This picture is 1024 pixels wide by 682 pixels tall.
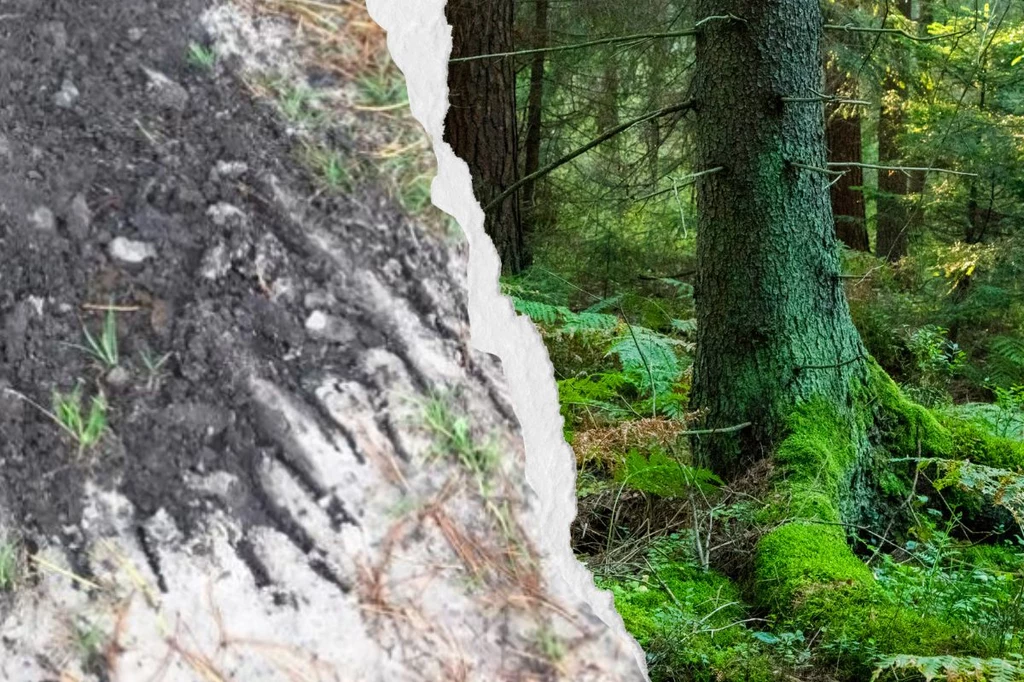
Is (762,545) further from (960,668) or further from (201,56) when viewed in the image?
(201,56)

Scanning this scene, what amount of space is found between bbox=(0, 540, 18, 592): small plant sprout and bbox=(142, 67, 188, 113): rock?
754 millimetres

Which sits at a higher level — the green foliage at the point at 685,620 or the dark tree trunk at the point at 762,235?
the dark tree trunk at the point at 762,235

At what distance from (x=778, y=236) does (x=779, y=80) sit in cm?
70

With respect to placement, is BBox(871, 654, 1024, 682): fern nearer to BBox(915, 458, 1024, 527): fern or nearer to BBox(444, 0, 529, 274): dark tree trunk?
BBox(915, 458, 1024, 527): fern

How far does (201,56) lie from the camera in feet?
5.03

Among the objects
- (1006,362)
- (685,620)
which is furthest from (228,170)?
(1006,362)

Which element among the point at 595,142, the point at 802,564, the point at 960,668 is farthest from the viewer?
the point at 595,142

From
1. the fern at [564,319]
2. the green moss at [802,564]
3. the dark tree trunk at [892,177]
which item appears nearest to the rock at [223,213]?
the green moss at [802,564]

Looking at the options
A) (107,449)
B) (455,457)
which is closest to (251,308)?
(107,449)

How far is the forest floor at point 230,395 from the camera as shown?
55.3 inches

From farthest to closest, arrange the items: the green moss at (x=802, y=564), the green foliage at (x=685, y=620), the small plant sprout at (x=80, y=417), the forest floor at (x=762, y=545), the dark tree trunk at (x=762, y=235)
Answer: the dark tree trunk at (x=762, y=235), the green moss at (x=802, y=564), the forest floor at (x=762, y=545), the green foliage at (x=685, y=620), the small plant sprout at (x=80, y=417)

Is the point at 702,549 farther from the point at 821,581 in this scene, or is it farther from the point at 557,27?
the point at 557,27

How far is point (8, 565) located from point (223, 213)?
25.7 inches

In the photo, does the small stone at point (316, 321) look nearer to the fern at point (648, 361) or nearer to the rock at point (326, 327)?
the rock at point (326, 327)
